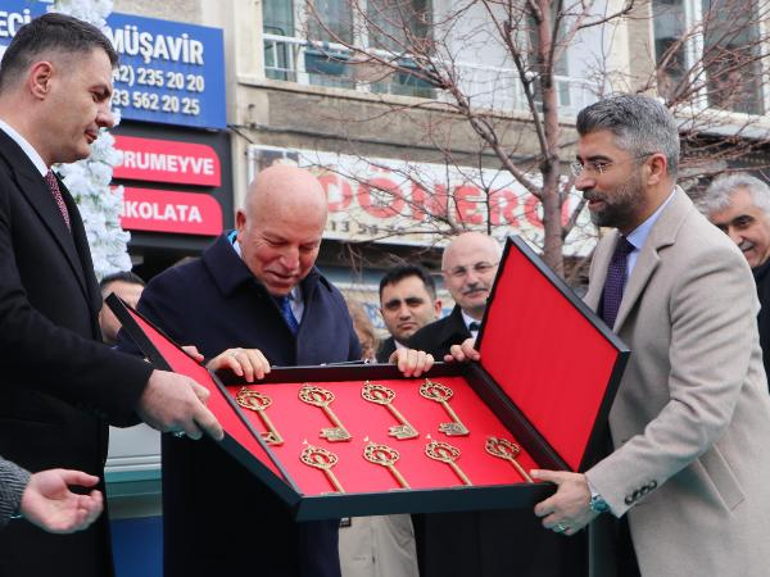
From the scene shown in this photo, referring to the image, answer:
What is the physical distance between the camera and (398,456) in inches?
147

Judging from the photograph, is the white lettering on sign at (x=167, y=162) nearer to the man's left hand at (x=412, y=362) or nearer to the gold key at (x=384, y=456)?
the man's left hand at (x=412, y=362)

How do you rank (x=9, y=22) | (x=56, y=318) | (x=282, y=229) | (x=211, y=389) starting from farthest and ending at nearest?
(x=9, y=22), (x=282, y=229), (x=211, y=389), (x=56, y=318)

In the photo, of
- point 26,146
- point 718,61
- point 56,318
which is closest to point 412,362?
point 56,318

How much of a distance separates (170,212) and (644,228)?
364 inches

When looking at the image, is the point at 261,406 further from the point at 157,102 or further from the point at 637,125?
the point at 157,102

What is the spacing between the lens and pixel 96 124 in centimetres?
369

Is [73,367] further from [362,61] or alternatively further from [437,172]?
[437,172]

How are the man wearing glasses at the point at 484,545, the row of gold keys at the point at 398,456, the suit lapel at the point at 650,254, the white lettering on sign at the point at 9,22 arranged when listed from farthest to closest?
the white lettering on sign at the point at 9,22
the man wearing glasses at the point at 484,545
the suit lapel at the point at 650,254
the row of gold keys at the point at 398,456

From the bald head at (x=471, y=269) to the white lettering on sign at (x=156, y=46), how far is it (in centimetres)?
654

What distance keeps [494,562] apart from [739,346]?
198 cm

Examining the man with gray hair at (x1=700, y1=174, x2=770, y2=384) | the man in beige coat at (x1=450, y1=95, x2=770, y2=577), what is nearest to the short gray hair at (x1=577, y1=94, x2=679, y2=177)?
the man in beige coat at (x1=450, y1=95, x2=770, y2=577)

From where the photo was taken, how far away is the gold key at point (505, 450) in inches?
152

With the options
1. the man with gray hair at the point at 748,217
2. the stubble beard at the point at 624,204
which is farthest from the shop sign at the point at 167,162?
the stubble beard at the point at 624,204

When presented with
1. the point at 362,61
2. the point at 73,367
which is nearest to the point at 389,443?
the point at 73,367
